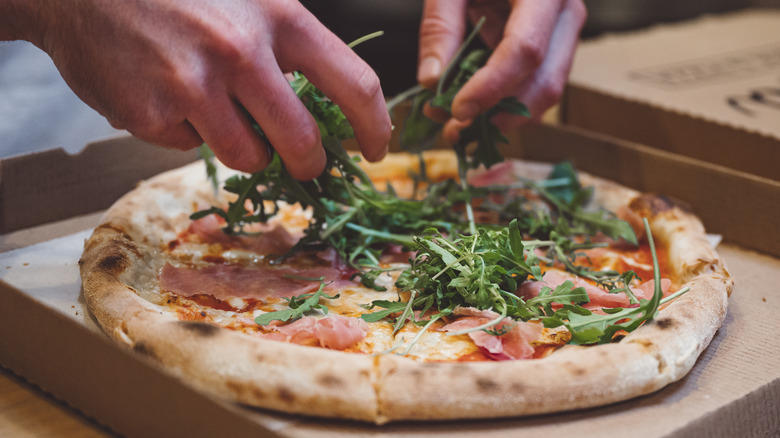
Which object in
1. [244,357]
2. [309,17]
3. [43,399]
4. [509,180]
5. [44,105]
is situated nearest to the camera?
[244,357]

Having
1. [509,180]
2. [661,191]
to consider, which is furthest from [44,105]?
[661,191]

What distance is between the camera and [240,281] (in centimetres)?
164

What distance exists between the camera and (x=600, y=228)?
202cm

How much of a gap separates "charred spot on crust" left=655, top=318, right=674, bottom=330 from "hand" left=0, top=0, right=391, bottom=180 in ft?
2.36

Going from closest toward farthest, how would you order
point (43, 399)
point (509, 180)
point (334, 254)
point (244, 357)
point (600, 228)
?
point (244, 357)
point (43, 399)
point (334, 254)
point (600, 228)
point (509, 180)

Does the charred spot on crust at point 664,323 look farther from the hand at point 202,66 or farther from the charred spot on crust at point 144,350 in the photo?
the charred spot on crust at point 144,350

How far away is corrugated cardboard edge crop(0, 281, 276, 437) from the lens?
3.70ft

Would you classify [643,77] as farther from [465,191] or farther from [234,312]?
[234,312]

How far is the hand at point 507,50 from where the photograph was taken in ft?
6.44

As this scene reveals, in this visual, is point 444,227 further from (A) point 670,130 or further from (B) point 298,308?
(A) point 670,130

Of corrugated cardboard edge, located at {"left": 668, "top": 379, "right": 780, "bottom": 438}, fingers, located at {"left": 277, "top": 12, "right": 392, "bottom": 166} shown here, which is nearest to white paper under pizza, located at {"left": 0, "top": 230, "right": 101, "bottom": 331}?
fingers, located at {"left": 277, "top": 12, "right": 392, "bottom": 166}

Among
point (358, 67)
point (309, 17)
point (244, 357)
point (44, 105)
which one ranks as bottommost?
point (44, 105)

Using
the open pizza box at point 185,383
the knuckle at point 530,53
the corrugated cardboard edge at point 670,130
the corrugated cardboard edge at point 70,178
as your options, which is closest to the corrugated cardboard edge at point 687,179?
the open pizza box at point 185,383

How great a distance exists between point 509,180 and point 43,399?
4.92 feet
